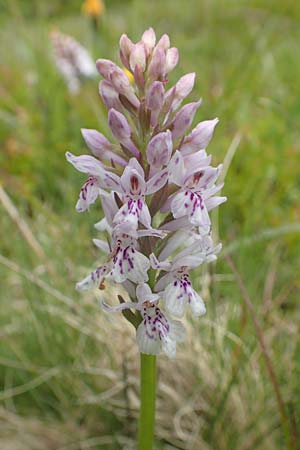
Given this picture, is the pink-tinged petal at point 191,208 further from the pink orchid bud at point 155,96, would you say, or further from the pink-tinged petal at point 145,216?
the pink orchid bud at point 155,96

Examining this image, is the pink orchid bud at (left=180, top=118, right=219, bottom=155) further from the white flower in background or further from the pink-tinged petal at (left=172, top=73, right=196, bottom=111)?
the white flower in background

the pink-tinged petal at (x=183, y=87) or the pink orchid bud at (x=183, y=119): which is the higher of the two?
the pink-tinged petal at (x=183, y=87)

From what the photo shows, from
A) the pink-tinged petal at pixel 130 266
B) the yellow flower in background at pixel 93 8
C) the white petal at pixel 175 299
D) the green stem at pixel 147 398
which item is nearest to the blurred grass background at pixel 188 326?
the green stem at pixel 147 398

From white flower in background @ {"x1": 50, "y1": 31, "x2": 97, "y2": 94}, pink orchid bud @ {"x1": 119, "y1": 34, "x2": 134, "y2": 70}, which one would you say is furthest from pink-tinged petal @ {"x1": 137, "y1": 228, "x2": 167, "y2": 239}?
white flower in background @ {"x1": 50, "y1": 31, "x2": 97, "y2": 94}

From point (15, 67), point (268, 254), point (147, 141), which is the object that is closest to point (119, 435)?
point (268, 254)

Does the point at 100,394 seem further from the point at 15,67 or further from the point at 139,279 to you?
the point at 15,67

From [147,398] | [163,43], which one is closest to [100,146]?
[163,43]
